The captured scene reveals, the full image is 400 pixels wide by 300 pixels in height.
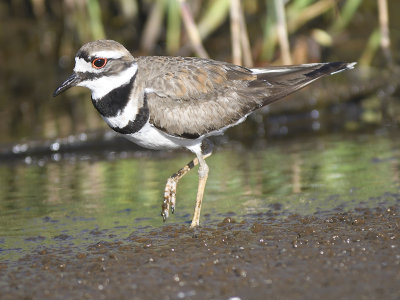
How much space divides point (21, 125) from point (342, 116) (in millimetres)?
4739

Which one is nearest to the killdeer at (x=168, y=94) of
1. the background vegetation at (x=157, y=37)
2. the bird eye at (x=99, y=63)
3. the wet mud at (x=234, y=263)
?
the bird eye at (x=99, y=63)

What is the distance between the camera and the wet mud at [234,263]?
16.0 ft

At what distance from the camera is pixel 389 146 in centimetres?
898

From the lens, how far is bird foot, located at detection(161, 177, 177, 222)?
267 inches

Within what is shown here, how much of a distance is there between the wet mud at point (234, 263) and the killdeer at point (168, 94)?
685 millimetres

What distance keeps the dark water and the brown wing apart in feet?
2.84

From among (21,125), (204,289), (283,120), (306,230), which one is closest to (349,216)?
(306,230)

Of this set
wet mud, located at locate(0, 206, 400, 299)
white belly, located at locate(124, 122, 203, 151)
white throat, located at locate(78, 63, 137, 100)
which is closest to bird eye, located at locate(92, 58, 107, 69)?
Result: white throat, located at locate(78, 63, 137, 100)

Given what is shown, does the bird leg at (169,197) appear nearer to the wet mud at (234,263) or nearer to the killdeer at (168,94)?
the killdeer at (168,94)

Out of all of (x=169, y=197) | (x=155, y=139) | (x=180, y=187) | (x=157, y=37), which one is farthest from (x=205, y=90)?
(x=157, y=37)

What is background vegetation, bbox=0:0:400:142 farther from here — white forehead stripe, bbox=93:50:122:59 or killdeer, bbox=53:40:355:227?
white forehead stripe, bbox=93:50:122:59

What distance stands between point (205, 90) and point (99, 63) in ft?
3.27

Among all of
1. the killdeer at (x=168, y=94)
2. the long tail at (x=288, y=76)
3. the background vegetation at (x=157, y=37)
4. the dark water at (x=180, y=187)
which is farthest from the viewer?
the background vegetation at (x=157, y=37)

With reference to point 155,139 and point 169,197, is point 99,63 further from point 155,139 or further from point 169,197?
point 169,197
